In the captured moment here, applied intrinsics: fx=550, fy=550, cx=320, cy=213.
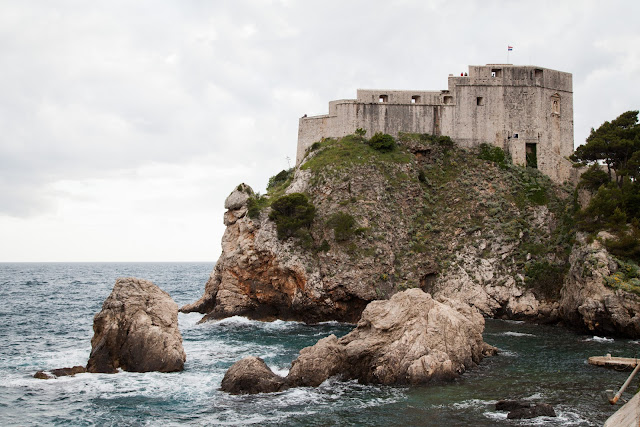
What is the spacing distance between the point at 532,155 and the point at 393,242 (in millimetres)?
17055

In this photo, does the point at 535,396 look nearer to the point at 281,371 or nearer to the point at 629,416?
the point at 629,416

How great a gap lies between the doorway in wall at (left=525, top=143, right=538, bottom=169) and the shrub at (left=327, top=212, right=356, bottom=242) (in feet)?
61.4

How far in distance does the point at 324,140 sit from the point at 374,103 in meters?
5.97

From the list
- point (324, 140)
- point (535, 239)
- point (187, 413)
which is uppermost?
point (324, 140)

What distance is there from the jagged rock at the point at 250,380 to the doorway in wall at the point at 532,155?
36227 millimetres

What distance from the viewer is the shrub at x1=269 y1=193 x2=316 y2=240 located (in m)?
43.1

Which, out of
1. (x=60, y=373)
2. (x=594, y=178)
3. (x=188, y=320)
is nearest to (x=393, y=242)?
(x=594, y=178)

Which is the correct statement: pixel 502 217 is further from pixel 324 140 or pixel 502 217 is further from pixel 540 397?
pixel 540 397

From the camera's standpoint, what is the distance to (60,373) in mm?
25828

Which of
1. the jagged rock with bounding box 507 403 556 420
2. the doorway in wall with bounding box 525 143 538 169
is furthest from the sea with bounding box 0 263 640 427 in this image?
the doorway in wall with bounding box 525 143 538 169

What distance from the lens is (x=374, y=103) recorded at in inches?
2082

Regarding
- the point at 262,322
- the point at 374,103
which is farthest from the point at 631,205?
the point at 262,322

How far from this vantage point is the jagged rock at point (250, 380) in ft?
75.4

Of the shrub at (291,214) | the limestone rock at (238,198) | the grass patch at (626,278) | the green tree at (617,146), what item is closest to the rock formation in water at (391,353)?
the grass patch at (626,278)
